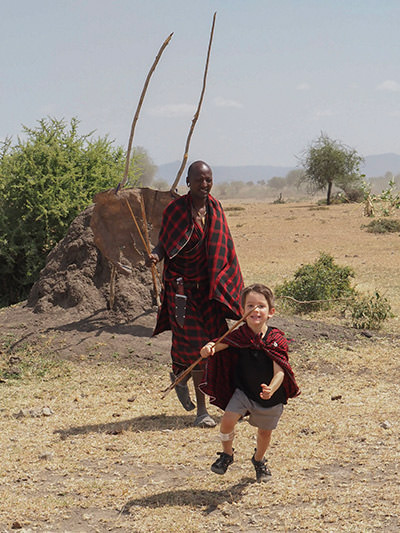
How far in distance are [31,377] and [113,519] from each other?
2.86m

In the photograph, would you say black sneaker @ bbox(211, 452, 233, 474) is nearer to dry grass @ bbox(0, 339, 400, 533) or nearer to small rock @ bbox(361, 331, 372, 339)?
dry grass @ bbox(0, 339, 400, 533)

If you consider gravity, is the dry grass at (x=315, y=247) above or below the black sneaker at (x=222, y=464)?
above

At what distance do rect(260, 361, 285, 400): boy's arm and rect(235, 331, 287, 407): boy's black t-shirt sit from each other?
2.2 inches

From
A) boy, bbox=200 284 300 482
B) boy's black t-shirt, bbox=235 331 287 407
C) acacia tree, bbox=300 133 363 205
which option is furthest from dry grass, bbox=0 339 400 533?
acacia tree, bbox=300 133 363 205

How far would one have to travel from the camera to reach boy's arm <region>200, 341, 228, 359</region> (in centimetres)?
388

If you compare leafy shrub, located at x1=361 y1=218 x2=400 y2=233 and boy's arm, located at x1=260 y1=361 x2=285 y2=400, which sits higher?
leafy shrub, located at x1=361 y1=218 x2=400 y2=233

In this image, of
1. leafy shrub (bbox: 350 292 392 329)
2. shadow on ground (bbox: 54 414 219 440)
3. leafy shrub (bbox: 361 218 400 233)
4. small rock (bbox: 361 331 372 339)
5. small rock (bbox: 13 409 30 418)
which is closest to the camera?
shadow on ground (bbox: 54 414 219 440)

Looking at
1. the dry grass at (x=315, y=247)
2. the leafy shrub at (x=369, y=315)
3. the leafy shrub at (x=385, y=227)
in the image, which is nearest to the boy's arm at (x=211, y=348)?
the leafy shrub at (x=369, y=315)

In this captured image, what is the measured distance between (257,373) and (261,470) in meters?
0.64

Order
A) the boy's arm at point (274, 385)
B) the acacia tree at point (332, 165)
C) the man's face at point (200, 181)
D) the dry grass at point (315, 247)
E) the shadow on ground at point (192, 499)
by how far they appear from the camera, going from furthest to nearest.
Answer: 1. the acacia tree at point (332, 165)
2. the dry grass at point (315, 247)
3. the man's face at point (200, 181)
4. the shadow on ground at point (192, 499)
5. the boy's arm at point (274, 385)

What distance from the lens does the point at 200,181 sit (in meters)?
5.01

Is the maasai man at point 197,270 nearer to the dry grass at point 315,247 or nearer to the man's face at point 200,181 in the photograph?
the man's face at point 200,181

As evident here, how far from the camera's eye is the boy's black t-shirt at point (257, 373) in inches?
157

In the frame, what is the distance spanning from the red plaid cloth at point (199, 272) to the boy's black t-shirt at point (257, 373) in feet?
3.62
